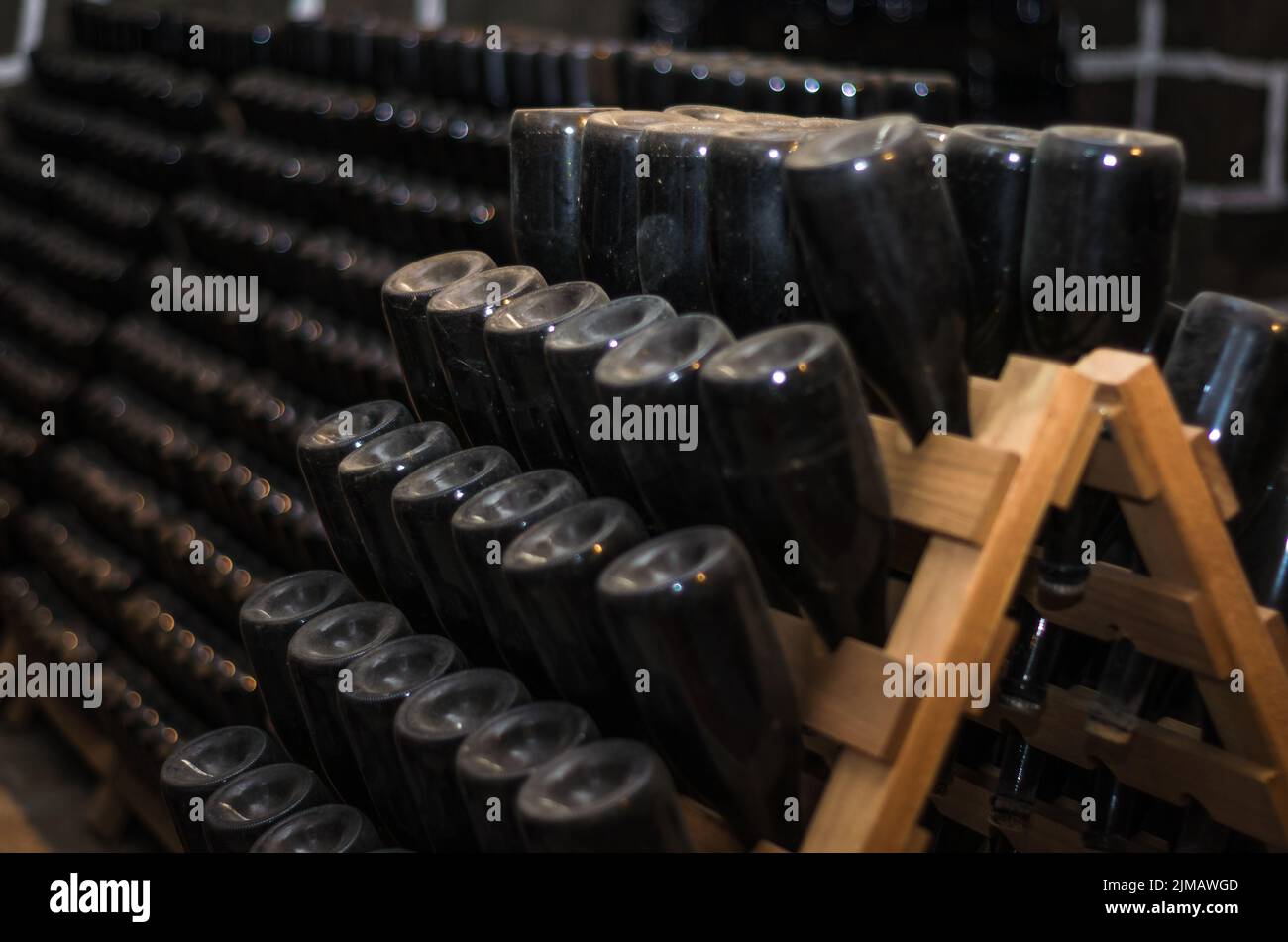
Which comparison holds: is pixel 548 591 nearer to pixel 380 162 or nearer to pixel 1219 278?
pixel 380 162

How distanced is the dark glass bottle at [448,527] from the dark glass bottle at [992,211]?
1.12 ft

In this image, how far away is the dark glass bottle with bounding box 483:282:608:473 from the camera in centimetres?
96

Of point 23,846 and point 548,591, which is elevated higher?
point 548,591

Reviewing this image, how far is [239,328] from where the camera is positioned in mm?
2010

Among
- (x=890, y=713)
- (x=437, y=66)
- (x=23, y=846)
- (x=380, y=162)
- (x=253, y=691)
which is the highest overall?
(x=437, y=66)

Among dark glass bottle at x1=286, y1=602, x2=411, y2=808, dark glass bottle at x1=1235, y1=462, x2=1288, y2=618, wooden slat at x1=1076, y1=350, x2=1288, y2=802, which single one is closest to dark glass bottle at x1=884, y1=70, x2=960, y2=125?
dark glass bottle at x1=1235, y1=462, x2=1288, y2=618

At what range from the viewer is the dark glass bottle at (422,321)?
1104 millimetres

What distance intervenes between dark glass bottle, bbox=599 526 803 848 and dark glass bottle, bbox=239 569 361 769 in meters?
0.36

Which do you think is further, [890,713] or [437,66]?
[437,66]

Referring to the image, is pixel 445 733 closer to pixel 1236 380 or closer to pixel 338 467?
pixel 338 467

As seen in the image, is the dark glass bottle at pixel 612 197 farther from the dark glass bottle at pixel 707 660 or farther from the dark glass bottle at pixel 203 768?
the dark glass bottle at pixel 203 768

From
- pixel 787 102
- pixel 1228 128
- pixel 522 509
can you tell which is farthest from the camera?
pixel 1228 128
